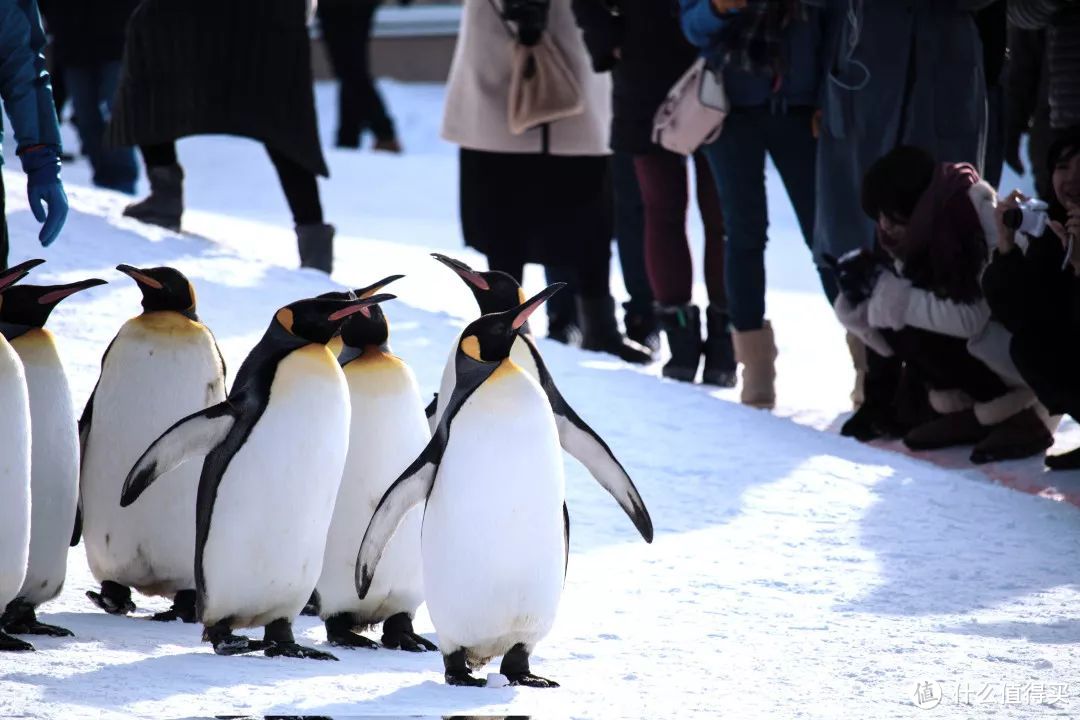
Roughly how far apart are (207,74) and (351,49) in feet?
17.8

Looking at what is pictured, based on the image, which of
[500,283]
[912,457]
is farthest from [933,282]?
[500,283]

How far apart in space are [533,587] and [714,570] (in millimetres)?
1024

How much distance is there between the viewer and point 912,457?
5.01 meters

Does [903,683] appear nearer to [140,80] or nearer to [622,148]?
[622,148]

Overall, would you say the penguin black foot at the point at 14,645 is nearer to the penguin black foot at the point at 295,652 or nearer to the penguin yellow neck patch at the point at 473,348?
the penguin black foot at the point at 295,652

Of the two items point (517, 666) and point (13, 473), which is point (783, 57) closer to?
point (517, 666)

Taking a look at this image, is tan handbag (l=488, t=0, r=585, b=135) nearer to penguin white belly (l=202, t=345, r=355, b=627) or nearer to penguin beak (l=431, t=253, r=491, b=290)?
penguin beak (l=431, t=253, r=491, b=290)

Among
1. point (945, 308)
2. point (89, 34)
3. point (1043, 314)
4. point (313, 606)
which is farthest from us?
point (89, 34)

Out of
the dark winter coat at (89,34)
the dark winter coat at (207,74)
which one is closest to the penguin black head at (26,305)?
the dark winter coat at (207,74)

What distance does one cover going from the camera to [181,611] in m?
3.29

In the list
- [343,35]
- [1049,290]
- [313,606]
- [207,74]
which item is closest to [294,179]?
[207,74]

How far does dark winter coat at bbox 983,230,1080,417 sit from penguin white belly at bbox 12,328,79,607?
244 centimetres

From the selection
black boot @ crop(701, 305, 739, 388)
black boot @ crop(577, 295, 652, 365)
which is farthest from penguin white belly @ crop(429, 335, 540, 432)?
black boot @ crop(577, 295, 652, 365)

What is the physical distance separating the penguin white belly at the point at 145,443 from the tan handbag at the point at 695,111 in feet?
8.22
